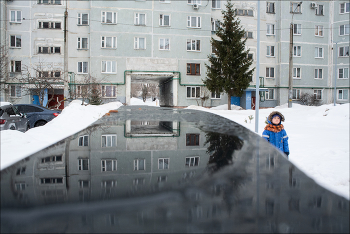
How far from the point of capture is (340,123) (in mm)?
13266

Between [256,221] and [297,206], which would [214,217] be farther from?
[297,206]

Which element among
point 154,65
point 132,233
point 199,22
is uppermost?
point 199,22

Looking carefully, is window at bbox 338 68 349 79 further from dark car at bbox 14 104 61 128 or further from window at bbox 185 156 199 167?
window at bbox 185 156 199 167

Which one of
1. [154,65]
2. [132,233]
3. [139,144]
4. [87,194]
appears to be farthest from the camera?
[154,65]

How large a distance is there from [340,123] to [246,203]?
12293 millimetres

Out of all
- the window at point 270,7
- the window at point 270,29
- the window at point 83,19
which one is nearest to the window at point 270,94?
the window at point 270,29

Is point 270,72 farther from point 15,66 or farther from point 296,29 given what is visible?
point 15,66

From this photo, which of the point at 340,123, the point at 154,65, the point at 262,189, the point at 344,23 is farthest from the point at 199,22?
the point at 262,189

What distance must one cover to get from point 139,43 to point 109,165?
31295mm

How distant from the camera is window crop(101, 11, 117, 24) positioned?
3391 cm

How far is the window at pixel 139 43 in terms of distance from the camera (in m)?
34.5

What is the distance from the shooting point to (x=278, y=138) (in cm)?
627

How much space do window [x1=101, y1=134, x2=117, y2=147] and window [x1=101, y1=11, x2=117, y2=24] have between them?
2866 centimetres

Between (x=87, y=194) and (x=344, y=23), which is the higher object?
(x=344, y=23)
